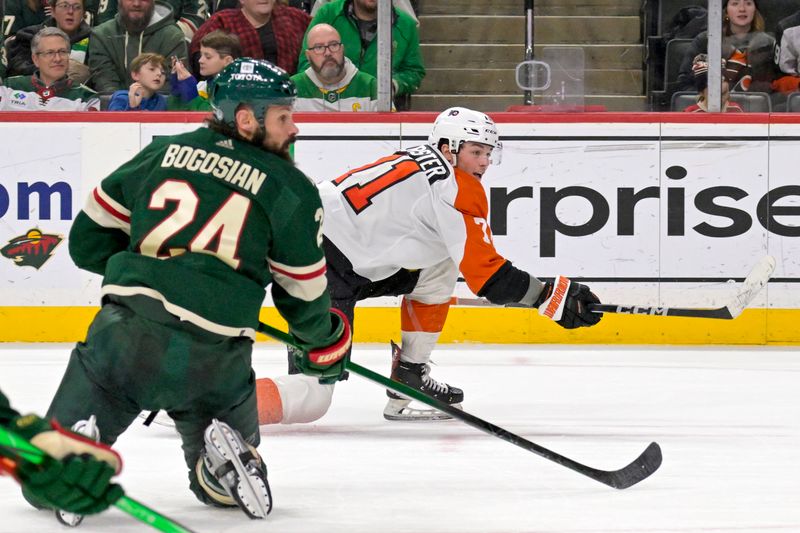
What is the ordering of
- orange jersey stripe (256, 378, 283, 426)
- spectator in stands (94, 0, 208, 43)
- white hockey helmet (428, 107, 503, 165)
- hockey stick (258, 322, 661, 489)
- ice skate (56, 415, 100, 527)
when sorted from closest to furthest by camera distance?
ice skate (56, 415, 100, 527) → hockey stick (258, 322, 661, 489) → orange jersey stripe (256, 378, 283, 426) → white hockey helmet (428, 107, 503, 165) → spectator in stands (94, 0, 208, 43)

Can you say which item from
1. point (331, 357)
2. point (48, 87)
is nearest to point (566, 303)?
point (331, 357)

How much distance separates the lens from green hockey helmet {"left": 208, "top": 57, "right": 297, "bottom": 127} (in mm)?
2631

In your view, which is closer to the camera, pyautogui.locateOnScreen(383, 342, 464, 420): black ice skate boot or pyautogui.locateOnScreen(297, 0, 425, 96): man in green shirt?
pyautogui.locateOnScreen(383, 342, 464, 420): black ice skate boot

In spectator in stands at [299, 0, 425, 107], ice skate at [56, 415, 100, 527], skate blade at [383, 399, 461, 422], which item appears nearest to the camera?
ice skate at [56, 415, 100, 527]

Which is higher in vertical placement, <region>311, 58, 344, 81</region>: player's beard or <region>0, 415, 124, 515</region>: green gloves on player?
<region>311, 58, 344, 81</region>: player's beard

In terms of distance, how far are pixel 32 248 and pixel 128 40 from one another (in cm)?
110

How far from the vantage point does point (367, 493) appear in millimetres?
3020

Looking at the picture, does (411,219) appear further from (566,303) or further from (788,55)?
(788,55)

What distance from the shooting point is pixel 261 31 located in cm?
598

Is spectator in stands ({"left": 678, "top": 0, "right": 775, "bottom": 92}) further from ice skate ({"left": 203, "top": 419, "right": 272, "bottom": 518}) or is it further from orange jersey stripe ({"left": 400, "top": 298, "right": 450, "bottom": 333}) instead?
ice skate ({"left": 203, "top": 419, "right": 272, "bottom": 518})

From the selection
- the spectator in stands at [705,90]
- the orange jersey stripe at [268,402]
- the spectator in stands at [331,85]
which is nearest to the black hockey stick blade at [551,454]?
the orange jersey stripe at [268,402]

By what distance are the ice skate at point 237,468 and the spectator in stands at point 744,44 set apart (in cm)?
388

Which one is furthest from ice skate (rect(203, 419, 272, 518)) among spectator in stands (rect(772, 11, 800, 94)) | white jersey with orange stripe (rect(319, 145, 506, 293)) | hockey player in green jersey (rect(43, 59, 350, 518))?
spectator in stands (rect(772, 11, 800, 94))

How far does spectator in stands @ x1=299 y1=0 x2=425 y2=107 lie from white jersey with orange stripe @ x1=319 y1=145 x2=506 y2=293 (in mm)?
2012
